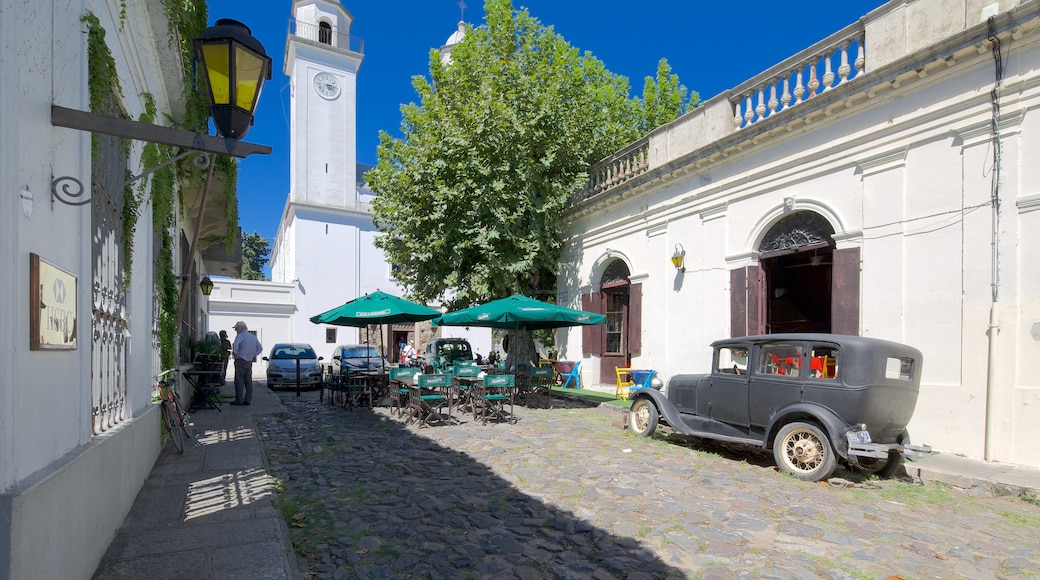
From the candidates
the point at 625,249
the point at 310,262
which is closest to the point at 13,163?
the point at 625,249

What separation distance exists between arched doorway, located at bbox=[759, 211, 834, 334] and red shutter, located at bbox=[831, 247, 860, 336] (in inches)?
29.4

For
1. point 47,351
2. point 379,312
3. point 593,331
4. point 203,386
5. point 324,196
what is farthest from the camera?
point 324,196

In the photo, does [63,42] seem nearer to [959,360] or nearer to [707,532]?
[707,532]

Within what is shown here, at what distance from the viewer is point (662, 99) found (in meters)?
23.3

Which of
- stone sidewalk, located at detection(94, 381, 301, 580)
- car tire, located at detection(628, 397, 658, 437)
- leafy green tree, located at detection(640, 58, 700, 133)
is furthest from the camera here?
leafy green tree, located at detection(640, 58, 700, 133)

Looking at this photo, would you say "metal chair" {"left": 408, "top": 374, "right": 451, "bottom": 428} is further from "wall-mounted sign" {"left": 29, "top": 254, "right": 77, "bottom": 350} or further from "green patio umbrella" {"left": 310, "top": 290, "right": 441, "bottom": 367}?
"wall-mounted sign" {"left": 29, "top": 254, "right": 77, "bottom": 350}

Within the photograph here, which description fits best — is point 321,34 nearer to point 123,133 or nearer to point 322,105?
point 322,105

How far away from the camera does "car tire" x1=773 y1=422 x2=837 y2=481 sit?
6.39m

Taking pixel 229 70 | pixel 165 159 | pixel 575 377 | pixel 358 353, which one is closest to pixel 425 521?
pixel 229 70

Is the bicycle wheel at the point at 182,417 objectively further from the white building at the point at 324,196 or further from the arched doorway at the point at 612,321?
the white building at the point at 324,196

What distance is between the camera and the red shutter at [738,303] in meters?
10.8

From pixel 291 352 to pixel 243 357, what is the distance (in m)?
7.44

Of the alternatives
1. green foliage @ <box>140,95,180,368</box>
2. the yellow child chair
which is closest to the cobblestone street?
green foliage @ <box>140,95,180,368</box>

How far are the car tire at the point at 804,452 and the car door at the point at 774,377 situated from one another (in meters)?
0.31
